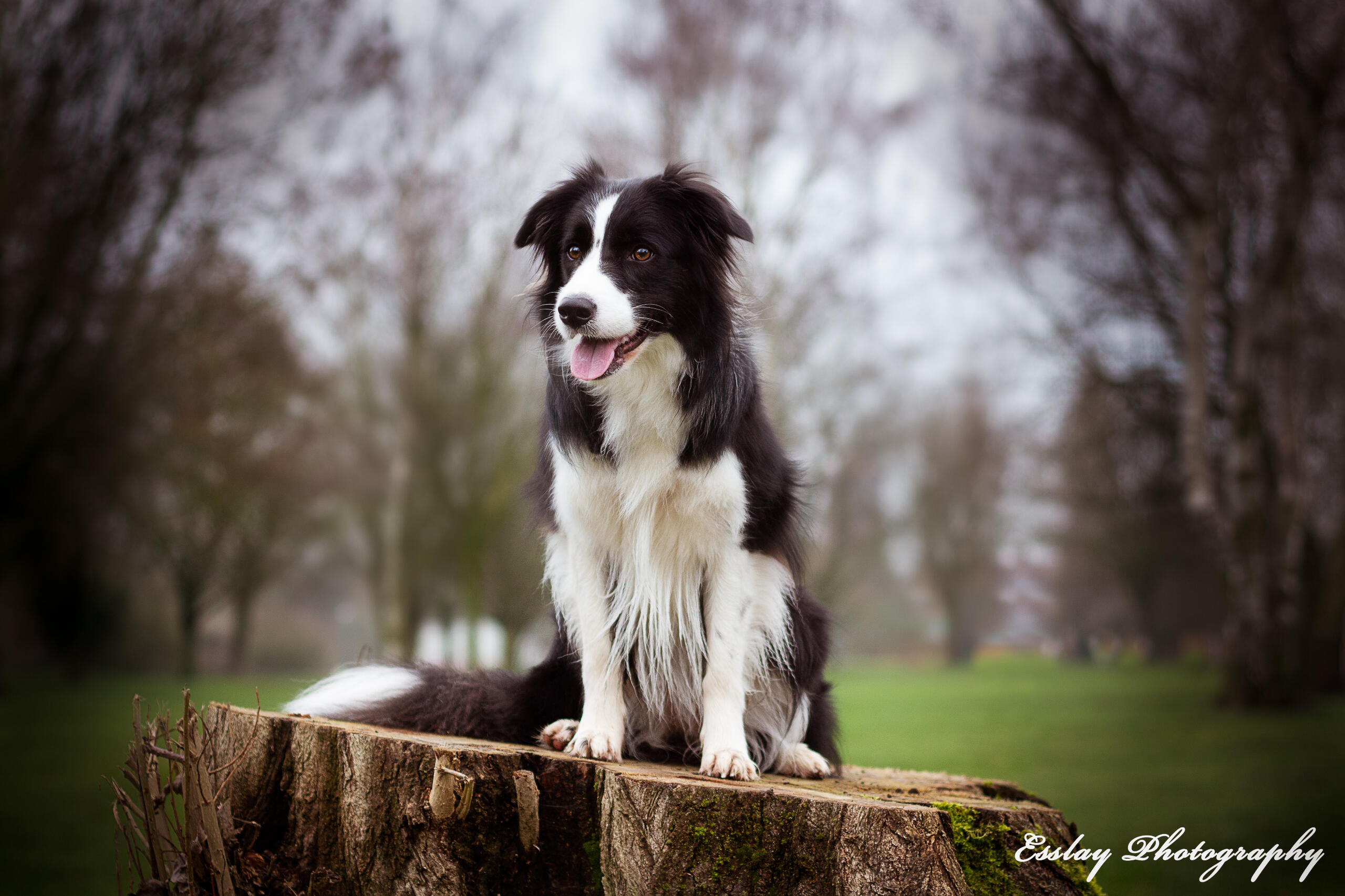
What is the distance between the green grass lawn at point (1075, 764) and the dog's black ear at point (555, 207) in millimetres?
1962

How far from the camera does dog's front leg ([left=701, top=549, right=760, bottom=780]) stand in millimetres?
2889

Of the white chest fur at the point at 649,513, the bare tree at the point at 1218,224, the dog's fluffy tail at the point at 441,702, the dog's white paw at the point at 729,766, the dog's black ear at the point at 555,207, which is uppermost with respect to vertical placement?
the bare tree at the point at 1218,224

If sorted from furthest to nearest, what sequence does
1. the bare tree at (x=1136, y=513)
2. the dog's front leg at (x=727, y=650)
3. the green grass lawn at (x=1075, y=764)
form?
the bare tree at (x=1136, y=513) < the green grass lawn at (x=1075, y=764) < the dog's front leg at (x=727, y=650)

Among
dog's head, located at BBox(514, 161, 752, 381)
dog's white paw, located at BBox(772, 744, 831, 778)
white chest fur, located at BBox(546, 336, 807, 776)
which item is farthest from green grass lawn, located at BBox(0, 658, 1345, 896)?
dog's head, located at BBox(514, 161, 752, 381)

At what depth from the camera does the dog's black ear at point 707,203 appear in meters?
2.95

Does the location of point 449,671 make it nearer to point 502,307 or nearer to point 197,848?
point 197,848

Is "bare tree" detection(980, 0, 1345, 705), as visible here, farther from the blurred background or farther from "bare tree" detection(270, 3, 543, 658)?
"bare tree" detection(270, 3, 543, 658)

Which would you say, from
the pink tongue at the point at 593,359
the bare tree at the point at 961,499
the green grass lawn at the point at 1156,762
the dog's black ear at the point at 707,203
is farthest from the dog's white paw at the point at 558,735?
the bare tree at the point at 961,499

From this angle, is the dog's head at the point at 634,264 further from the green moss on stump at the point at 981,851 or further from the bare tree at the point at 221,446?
the bare tree at the point at 221,446

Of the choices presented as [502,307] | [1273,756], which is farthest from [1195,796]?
[502,307]

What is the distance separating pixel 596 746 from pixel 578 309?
1.34m

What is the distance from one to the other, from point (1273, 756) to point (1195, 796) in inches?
59.8

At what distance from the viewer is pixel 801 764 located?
3.21 metres

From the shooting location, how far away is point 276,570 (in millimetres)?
15523
